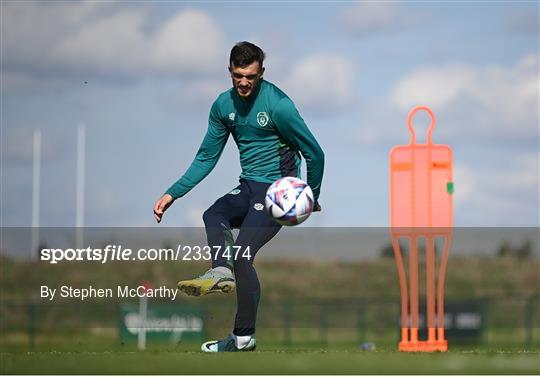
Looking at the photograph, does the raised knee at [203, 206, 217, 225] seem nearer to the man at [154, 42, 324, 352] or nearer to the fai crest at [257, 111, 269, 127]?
the man at [154, 42, 324, 352]

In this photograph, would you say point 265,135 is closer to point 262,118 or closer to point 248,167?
point 262,118

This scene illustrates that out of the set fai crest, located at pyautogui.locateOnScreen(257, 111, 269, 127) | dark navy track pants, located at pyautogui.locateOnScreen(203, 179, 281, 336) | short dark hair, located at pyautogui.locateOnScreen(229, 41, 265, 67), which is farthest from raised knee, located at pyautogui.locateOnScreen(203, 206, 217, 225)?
short dark hair, located at pyautogui.locateOnScreen(229, 41, 265, 67)

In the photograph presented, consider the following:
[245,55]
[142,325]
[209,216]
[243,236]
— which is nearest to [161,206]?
[209,216]

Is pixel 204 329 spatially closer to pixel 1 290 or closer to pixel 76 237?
pixel 1 290

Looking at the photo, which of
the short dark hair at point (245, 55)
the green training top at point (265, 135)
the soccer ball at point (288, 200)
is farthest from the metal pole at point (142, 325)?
the short dark hair at point (245, 55)

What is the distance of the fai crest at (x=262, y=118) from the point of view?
940cm

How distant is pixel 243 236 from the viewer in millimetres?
9422

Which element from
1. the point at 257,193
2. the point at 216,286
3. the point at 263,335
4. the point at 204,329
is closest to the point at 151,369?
the point at 216,286

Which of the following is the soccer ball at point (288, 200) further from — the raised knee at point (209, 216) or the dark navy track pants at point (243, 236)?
the raised knee at point (209, 216)

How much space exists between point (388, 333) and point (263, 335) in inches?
159

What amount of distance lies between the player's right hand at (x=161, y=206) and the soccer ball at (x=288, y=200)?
3.43 ft

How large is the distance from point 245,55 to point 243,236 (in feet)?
5.31

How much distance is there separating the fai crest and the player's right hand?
47.4 inches

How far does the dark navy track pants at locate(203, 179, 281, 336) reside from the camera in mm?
9406
